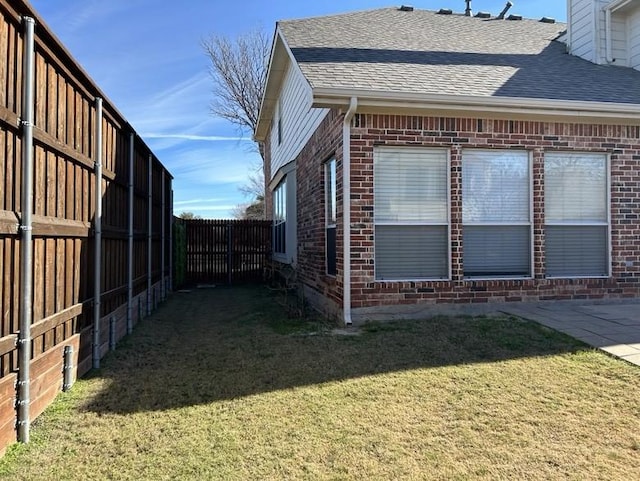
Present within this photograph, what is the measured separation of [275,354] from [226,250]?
9.65 meters

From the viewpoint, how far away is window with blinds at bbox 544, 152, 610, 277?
690 centimetres

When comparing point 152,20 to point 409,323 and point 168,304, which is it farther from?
point 409,323

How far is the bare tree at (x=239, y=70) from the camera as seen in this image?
2459 cm

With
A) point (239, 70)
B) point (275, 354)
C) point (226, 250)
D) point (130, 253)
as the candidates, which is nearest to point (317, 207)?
point (130, 253)

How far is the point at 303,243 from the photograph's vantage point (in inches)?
380

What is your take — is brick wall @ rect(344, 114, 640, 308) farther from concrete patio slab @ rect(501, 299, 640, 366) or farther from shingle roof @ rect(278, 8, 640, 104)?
shingle roof @ rect(278, 8, 640, 104)

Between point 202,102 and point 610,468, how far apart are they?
2508 centimetres

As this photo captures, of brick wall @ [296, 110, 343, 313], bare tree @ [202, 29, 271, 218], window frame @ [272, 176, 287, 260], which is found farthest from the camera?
bare tree @ [202, 29, 271, 218]

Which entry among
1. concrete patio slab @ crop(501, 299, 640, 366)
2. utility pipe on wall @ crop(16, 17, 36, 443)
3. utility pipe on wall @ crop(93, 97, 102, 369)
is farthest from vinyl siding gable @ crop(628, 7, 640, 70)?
utility pipe on wall @ crop(16, 17, 36, 443)

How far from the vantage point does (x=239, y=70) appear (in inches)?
977

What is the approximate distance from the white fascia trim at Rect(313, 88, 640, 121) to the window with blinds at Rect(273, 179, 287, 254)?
5.52 meters

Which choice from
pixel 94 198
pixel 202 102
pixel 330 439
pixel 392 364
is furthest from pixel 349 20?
pixel 202 102

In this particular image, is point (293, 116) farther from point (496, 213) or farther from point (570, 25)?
point (570, 25)

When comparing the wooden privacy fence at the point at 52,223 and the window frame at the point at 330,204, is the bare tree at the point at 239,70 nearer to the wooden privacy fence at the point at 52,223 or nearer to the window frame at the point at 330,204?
the window frame at the point at 330,204
